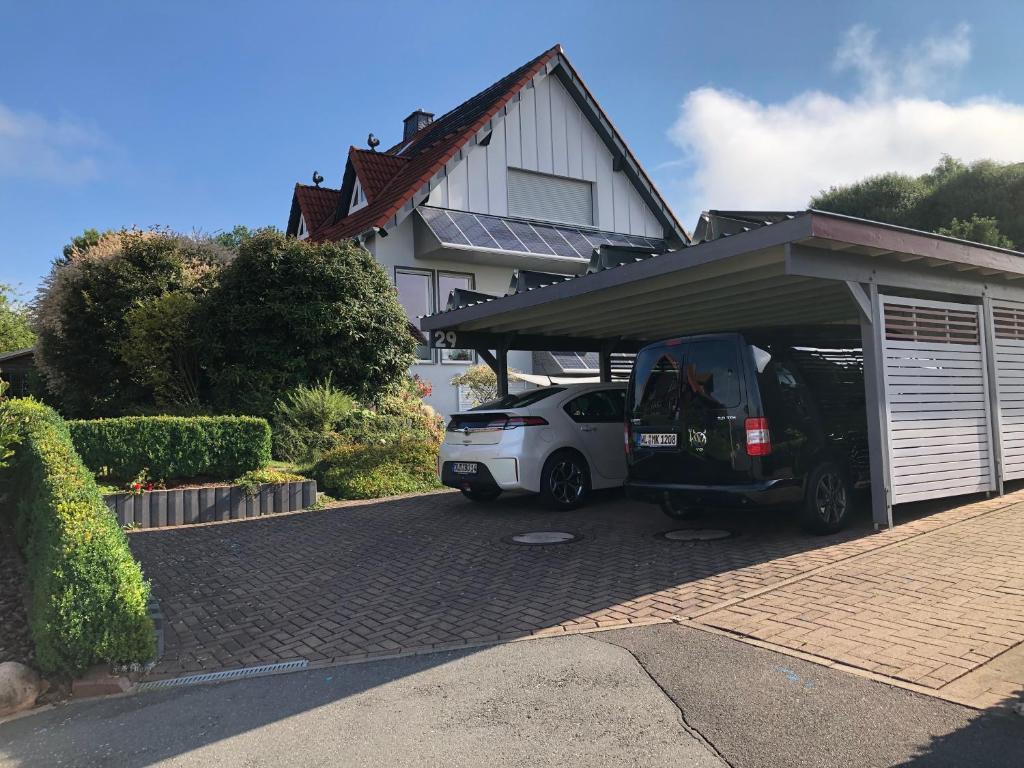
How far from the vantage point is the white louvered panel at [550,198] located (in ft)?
71.6

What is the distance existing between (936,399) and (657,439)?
3231 millimetres

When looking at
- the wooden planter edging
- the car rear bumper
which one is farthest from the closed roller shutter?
the car rear bumper

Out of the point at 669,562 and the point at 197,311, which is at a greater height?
the point at 197,311

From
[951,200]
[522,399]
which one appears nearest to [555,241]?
[522,399]

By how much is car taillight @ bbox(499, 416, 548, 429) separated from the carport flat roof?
1.53 m

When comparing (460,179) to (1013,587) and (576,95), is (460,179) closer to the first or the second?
(576,95)

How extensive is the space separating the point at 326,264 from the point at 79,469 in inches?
323

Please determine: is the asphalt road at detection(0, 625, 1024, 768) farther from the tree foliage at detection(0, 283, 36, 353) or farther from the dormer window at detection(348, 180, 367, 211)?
the tree foliage at detection(0, 283, 36, 353)

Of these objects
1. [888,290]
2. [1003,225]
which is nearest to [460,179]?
[888,290]

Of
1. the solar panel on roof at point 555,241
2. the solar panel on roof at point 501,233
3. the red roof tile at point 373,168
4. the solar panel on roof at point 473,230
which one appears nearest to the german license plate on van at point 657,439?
the solar panel on roof at point 473,230

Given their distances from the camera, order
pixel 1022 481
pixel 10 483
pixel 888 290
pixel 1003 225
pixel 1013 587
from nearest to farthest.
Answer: pixel 1013 587 → pixel 10 483 → pixel 888 290 → pixel 1022 481 → pixel 1003 225

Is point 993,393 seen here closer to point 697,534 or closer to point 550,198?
point 697,534

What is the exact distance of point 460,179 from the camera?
20.5m

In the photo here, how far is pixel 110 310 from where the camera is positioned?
14211 mm
